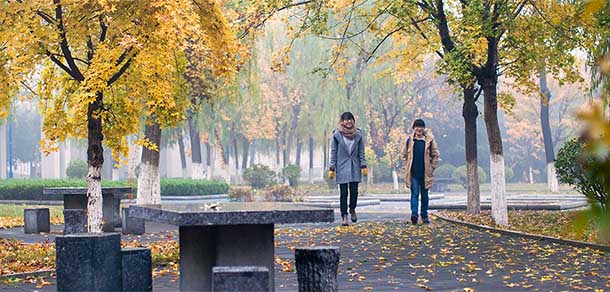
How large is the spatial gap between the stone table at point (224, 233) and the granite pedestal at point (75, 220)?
7.74 meters

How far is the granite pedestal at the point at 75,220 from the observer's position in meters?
14.6

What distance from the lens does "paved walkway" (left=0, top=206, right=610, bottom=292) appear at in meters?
8.64

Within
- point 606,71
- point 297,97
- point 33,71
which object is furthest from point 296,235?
point 297,97

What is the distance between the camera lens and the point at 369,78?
4497 centimetres

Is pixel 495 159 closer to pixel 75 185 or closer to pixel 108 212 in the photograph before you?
pixel 108 212

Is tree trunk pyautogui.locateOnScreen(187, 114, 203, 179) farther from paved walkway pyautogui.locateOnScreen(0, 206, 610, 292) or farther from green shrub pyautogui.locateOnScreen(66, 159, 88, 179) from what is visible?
paved walkway pyautogui.locateOnScreen(0, 206, 610, 292)

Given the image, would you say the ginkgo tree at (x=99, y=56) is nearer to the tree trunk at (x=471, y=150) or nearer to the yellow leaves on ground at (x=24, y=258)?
the yellow leaves on ground at (x=24, y=258)

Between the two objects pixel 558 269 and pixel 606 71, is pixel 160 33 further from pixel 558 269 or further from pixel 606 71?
Answer: pixel 606 71

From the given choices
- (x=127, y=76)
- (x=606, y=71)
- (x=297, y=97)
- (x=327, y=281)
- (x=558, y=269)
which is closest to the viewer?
(x=606, y=71)

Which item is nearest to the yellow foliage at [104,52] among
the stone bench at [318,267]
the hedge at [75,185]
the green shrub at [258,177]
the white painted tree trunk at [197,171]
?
the stone bench at [318,267]

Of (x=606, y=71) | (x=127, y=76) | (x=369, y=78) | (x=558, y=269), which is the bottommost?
(x=558, y=269)

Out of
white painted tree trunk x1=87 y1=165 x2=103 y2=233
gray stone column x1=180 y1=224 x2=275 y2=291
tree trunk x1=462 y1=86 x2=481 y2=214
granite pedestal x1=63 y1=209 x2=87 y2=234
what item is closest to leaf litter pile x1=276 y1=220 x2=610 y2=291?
gray stone column x1=180 y1=224 x2=275 y2=291

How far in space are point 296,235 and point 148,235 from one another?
277 centimetres

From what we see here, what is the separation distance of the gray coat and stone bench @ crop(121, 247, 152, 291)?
818 cm
